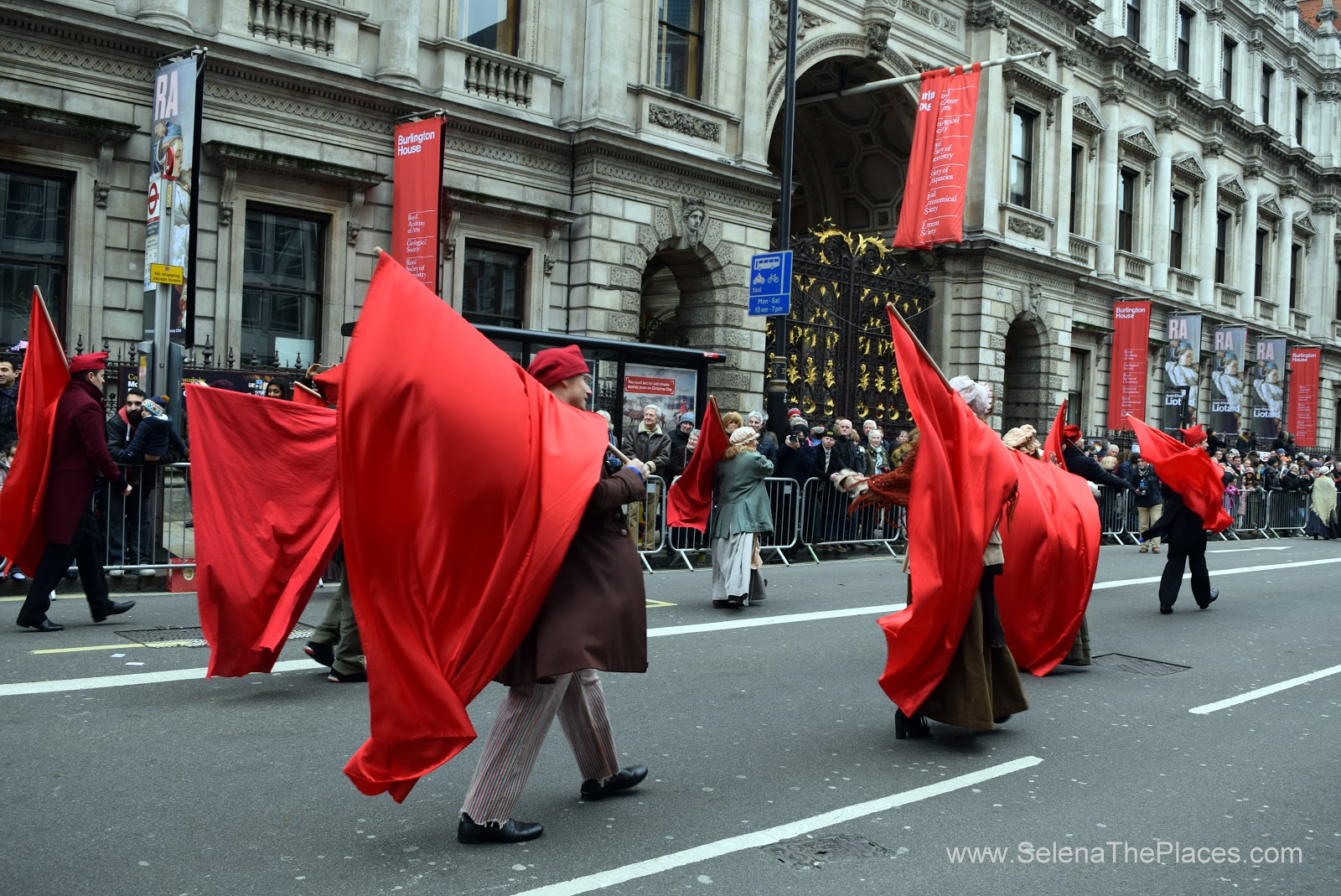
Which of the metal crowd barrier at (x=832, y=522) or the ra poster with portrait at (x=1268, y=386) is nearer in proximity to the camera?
the metal crowd barrier at (x=832, y=522)

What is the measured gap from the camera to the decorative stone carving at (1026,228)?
98.5 feet

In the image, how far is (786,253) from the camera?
55.3ft

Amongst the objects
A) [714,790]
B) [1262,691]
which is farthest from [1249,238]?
[714,790]

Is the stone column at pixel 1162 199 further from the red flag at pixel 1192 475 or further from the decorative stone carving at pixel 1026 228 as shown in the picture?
the red flag at pixel 1192 475

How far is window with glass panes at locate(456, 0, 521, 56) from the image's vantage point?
1919 cm

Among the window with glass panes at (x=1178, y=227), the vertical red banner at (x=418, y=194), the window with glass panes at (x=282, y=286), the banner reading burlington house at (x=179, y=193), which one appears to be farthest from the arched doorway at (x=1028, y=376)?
the banner reading burlington house at (x=179, y=193)

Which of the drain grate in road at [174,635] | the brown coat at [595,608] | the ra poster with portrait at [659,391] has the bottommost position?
the drain grate in road at [174,635]

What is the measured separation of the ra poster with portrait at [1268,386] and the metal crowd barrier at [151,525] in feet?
121

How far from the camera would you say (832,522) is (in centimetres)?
1638

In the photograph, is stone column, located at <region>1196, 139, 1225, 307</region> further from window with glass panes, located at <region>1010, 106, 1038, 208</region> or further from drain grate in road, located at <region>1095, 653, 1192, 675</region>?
drain grate in road, located at <region>1095, 653, 1192, 675</region>

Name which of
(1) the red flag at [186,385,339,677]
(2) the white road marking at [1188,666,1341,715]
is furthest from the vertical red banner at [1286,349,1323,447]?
(1) the red flag at [186,385,339,677]

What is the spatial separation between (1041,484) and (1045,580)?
62cm

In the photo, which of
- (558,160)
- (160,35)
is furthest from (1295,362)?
(160,35)

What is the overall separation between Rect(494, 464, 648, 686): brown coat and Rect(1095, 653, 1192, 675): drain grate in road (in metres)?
5.31
